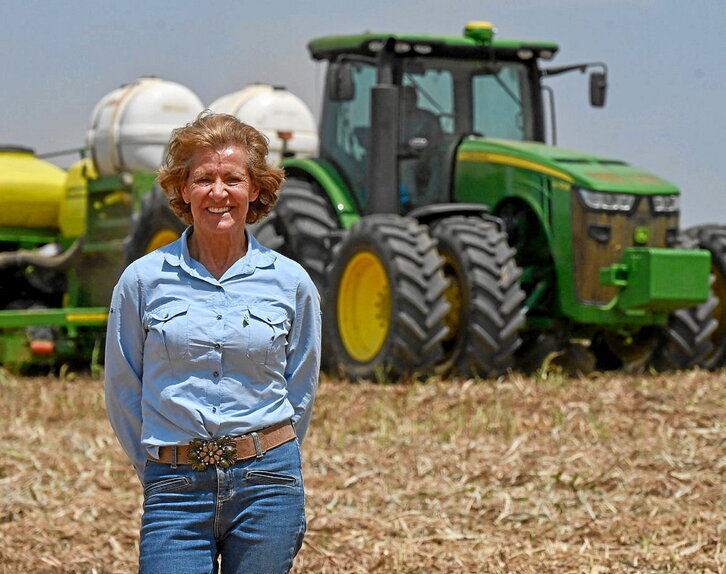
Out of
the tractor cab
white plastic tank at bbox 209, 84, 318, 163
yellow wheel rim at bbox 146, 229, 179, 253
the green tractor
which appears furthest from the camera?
white plastic tank at bbox 209, 84, 318, 163

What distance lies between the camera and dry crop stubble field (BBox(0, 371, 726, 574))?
215 inches

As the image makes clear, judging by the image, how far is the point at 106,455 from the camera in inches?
296

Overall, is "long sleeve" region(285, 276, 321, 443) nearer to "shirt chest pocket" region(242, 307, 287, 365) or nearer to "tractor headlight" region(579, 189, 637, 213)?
"shirt chest pocket" region(242, 307, 287, 365)

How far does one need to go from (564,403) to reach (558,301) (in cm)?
185

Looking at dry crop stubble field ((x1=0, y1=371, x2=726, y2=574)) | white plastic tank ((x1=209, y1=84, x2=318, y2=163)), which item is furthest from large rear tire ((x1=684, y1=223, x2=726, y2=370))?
white plastic tank ((x1=209, y1=84, x2=318, y2=163))

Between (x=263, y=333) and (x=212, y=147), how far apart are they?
47cm

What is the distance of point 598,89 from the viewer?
1135 centimetres

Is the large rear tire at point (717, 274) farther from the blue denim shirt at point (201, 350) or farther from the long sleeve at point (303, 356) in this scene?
the blue denim shirt at point (201, 350)

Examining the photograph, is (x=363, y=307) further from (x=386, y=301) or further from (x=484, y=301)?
(x=484, y=301)

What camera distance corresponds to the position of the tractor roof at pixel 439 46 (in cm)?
1080

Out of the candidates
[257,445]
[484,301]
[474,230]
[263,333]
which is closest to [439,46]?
[474,230]

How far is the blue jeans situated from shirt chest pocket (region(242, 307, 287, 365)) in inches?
9.1

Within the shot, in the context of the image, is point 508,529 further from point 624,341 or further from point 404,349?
point 624,341

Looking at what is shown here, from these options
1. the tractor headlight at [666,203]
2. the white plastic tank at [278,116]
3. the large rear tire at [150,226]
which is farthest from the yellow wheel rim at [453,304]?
the white plastic tank at [278,116]
